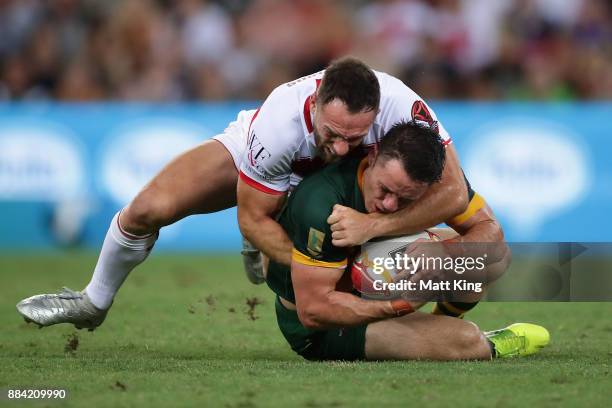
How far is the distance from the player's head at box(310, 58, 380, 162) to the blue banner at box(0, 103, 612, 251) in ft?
22.3

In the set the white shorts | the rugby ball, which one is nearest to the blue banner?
the white shorts

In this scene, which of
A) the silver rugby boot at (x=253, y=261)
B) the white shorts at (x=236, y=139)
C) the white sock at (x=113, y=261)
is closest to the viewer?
the white sock at (x=113, y=261)

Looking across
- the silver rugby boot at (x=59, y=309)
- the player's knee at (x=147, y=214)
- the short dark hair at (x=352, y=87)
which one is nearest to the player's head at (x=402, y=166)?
the short dark hair at (x=352, y=87)

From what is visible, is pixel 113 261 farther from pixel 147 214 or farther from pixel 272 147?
pixel 272 147

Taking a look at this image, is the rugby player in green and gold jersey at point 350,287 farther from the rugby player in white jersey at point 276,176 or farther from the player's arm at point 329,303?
the rugby player in white jersey at point 276,176

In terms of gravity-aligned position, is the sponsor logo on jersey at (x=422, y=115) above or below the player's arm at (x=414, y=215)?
above

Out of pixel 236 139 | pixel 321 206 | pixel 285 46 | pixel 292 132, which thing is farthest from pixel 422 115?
pixel 285 46

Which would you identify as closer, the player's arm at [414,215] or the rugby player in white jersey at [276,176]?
the player's arm at [414,215]

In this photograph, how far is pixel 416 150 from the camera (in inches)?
232

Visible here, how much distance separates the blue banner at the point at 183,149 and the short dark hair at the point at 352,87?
267 inches

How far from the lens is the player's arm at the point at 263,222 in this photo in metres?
6.39

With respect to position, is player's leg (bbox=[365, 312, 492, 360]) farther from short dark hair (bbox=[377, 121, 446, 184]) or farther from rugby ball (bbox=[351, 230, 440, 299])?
short dark hair (bbox=[377, 121, 446, 184])

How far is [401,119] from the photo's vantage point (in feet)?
20.7

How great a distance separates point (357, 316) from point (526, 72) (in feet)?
29.7
